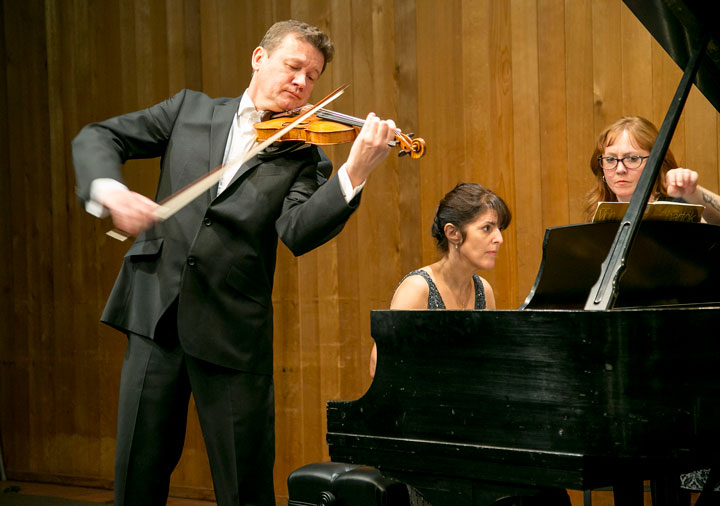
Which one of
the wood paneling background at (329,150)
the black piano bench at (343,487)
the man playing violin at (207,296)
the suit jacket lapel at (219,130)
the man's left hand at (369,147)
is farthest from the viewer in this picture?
the wood paneling background at (329,150)

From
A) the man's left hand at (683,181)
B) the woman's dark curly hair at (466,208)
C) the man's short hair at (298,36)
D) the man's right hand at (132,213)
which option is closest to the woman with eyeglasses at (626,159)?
the woman's dark curly hair at (466,208)

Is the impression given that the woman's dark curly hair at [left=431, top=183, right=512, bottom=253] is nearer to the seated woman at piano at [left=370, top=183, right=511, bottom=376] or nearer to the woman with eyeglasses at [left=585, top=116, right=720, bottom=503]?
the seated woman at piano at [left=370, top=183, right=511, bottom=376]

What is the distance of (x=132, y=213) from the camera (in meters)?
1.76

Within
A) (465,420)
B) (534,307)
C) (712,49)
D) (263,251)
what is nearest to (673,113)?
(712,49)

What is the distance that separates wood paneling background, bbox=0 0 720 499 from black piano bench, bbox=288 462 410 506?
1.04 m

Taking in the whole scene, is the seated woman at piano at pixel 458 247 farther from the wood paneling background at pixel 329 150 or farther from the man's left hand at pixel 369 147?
the man's left hand at pixel 369 147

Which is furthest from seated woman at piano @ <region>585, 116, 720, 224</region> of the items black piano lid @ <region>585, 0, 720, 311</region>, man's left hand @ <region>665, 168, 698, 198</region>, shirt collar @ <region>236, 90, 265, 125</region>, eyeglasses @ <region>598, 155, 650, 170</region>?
shirt collar @ <region>236, 90, 265, 125</region>

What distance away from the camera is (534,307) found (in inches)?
67.8

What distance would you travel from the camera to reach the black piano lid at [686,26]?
5.55 feet

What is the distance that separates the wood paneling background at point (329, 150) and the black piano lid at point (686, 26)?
1.22 meters

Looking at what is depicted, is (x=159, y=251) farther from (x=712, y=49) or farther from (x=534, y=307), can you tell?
(x=712, y=49)

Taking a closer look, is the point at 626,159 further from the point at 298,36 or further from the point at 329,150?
the point at 329,150

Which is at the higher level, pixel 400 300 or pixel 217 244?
pixel 217 244

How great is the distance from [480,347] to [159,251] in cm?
94
